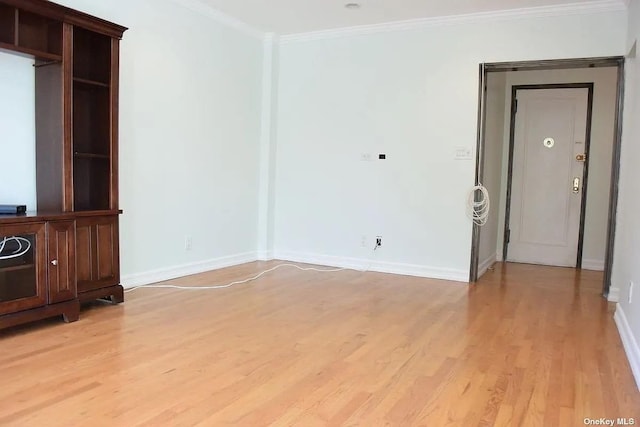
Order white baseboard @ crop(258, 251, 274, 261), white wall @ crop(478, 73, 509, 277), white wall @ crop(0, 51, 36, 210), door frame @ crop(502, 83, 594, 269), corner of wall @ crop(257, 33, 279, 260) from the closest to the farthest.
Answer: white wall @ crop(0, 51, 36, 210) → white wall @ crop(478, 73, 509, 277) → corner of wall @ crop(257, 33, 279, 260) → white baseboard @ crop(258, 251, 274, 261) → door frame @ crop(502, 83, 594, 269)

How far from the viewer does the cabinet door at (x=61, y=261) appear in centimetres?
318

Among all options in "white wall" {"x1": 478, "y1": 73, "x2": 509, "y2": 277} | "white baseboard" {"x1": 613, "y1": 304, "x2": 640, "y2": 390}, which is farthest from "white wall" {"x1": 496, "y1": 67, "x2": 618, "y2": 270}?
"white baseboard" {"x1": 613, "y1": 304, "x2": 640, "y2": 390}

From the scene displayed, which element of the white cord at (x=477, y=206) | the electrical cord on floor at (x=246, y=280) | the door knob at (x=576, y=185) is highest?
the door knob at (x=576, y=185)

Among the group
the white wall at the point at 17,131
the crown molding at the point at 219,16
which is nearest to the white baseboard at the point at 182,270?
the white wall at the point at 17,131

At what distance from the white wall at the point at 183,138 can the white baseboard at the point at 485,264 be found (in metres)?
2.46

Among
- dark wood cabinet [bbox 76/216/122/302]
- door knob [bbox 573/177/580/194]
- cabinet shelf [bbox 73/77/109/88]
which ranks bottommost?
dark wood cabinet [bbox 76/216/122/302]

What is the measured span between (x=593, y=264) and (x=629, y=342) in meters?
3.41

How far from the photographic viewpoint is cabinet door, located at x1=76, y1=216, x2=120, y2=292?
343 centimetres

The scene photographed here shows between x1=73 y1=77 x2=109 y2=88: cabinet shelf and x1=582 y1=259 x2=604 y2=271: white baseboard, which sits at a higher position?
x1=73 y1=77 x2=109 y2=88: cabinet shelf

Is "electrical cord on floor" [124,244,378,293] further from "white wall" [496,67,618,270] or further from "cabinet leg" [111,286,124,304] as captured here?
"white wall" [496,67,618,270]

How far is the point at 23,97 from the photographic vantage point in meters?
3.45

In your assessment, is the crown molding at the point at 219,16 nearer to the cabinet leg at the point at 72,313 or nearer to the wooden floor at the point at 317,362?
the wooden floor at the point at 317,362

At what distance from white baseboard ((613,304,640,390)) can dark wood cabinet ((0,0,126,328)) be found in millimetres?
3247

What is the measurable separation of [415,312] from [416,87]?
93.9 inches
